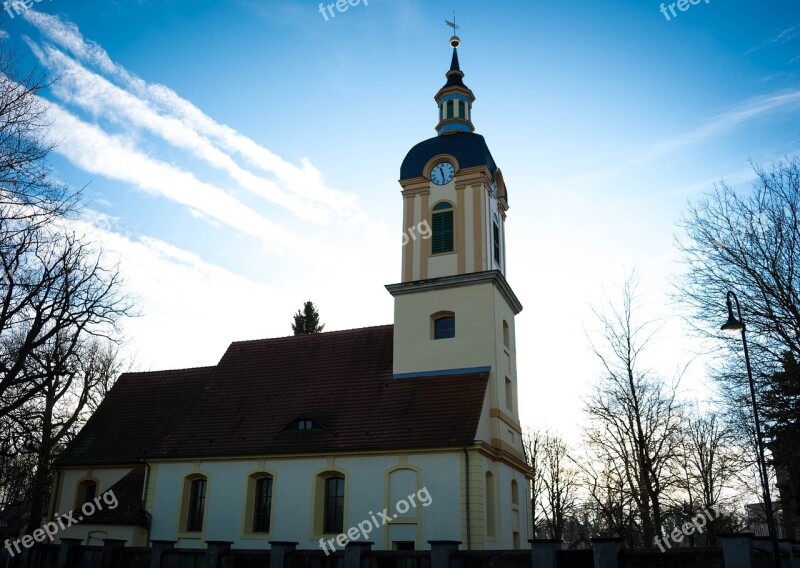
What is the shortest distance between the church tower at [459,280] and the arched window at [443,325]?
4cm

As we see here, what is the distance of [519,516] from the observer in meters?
24.9

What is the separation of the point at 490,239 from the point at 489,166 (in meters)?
3.48

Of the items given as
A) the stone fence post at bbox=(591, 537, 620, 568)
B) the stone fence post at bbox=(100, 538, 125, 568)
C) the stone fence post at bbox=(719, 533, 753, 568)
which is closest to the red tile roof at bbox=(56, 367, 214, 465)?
the stone fence post at bbox=(100, 538, 125, 568)

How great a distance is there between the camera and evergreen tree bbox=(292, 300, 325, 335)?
49.6 m

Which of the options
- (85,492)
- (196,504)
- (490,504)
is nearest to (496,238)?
(490,504)

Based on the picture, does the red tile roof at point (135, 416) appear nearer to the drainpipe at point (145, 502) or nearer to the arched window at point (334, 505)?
the drainpipe at point (145, 502)

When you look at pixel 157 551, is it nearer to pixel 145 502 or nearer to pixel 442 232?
pixel 145 502

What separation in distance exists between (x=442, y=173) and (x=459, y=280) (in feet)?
17.5

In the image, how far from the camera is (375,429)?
22891 millimetres

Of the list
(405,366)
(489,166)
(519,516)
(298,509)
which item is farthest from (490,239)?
(298,509)

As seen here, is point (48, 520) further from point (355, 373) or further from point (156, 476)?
point (355, 373)

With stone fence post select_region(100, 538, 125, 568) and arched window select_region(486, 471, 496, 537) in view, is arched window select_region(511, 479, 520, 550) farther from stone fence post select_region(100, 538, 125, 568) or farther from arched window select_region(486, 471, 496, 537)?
stone fence post select_region(100, 538, 125, 568)

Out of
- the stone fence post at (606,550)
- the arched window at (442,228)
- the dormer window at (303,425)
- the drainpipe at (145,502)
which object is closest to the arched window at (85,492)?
the drainpipe at (145,502)

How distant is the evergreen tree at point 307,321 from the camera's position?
49.6m
